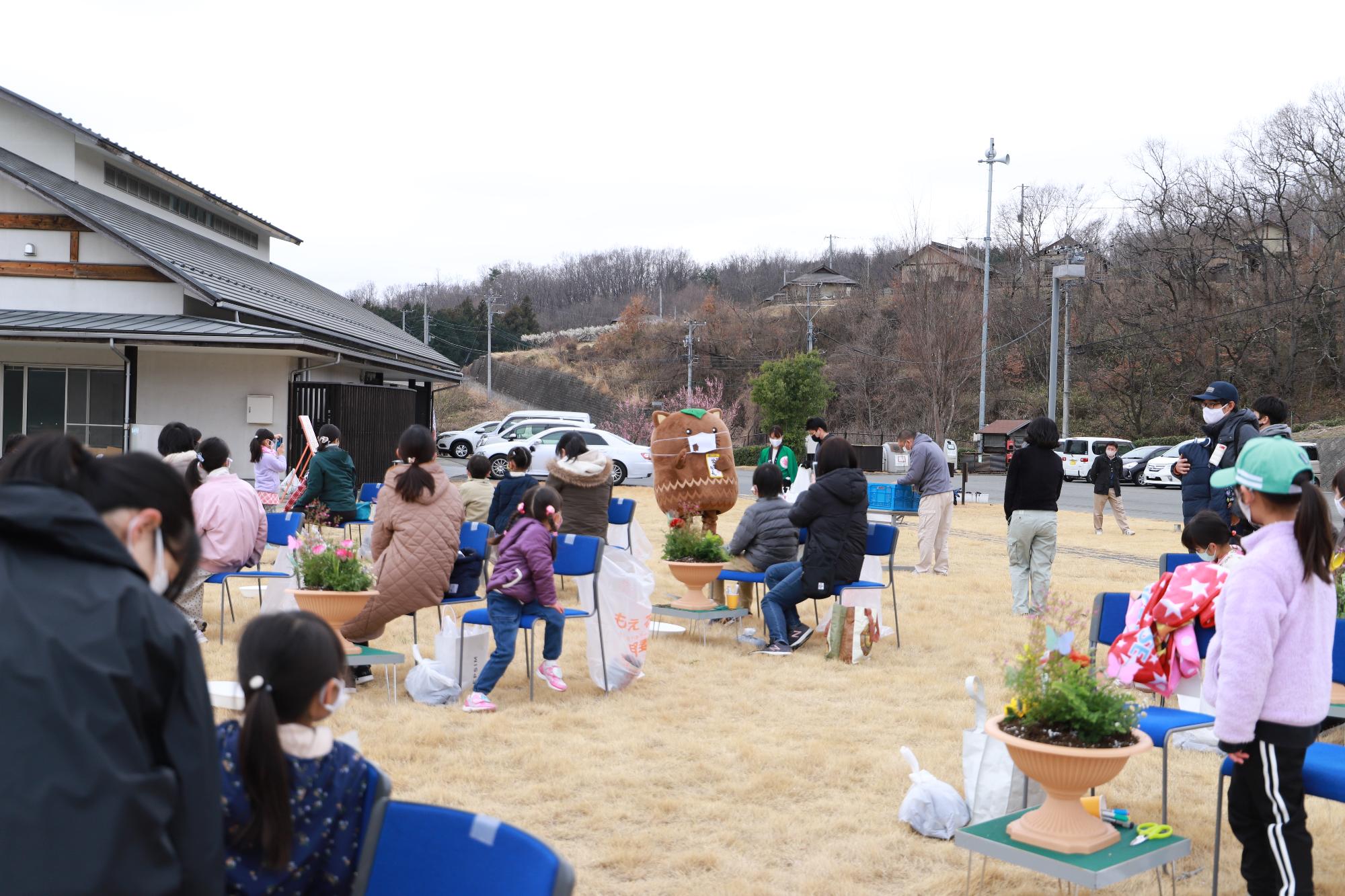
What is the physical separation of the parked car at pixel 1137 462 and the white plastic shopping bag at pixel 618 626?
29105 millimetres

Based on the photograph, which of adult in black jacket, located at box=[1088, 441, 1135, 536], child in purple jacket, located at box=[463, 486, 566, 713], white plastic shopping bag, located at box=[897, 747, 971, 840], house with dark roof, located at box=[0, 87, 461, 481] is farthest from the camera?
adult in black jacket, located at box=[1088, 441, 1135, 536]

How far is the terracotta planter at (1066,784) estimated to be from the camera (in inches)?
140

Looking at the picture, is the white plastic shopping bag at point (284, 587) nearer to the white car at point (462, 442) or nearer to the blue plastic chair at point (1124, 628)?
the blue plastic chair at point (1124, 628)

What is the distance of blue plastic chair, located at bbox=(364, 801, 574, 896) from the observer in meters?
2.03

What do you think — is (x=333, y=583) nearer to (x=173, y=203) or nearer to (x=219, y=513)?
(x=219, y=513)

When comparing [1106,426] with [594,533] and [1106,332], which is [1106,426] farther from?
[594,533]

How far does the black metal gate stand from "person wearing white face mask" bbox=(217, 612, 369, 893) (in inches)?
611

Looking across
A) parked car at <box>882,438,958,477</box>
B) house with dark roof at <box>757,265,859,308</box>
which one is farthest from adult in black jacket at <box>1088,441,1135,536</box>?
house with dark roof at <box>757,265,859,308</box>

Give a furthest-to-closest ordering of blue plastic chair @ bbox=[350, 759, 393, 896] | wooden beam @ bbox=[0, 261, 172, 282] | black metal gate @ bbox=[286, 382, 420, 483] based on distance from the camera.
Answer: black metal gate @ bbox=[286, 382, 420, 483] < wooden beam @ bbox=[0, 261, 172, 282] < blue plastic chair @ bbox=[350, 759, 393, 896]

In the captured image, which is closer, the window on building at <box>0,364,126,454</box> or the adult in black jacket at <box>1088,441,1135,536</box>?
the adult in black jacket at <box>1088,441,1135,536</box>

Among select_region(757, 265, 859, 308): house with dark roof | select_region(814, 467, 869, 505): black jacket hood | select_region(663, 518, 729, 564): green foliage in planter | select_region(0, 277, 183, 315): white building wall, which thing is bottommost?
select_region(663, 518, 729, 564): green foliage in planter

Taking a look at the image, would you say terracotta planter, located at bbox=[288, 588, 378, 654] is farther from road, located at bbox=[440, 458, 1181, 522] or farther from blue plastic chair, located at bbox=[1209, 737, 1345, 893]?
road, located at bbox=[440, 458, 1181, 522]

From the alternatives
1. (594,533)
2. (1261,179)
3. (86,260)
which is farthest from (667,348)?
(594,533)

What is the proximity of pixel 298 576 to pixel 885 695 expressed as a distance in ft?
11.6
